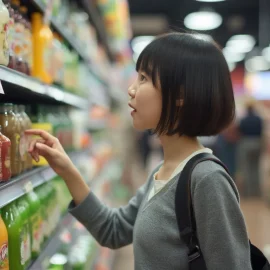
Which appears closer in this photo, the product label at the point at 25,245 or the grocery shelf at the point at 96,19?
the product label at the point at 25,245

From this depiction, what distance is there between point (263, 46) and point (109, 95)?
389 inches

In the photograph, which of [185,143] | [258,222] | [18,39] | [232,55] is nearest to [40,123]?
[18,39]

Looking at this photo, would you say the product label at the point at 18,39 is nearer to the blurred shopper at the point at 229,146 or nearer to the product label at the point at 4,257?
the product label at the point at 4,257

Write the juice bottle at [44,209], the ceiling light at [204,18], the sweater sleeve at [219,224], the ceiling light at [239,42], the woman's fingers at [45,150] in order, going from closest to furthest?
the sweater sleeve at [219,224]
the woman's fingers at [45,150]
the juice bottle at [44,209]
the ceiling light at [204,18]
the ceiling light at [239,42]

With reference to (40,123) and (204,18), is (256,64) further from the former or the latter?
(40,123)

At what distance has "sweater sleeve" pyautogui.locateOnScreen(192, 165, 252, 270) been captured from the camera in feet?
4.53

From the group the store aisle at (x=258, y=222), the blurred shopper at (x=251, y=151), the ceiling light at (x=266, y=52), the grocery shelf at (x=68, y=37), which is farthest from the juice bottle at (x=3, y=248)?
the ceiling light at (x=266, y=52)

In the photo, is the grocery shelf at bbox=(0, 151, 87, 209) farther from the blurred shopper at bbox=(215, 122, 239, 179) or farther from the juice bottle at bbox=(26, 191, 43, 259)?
the blurred shopper at bbox=(215, 122, 239, 179)

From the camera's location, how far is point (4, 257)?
4.85 ft

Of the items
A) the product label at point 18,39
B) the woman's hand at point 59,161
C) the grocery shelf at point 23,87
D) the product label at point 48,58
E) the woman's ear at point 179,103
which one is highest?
the product label at point 18,39

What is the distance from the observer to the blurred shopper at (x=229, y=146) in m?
9.83

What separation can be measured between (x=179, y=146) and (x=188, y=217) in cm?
29

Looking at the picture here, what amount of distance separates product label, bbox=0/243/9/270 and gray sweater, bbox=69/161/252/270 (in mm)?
413

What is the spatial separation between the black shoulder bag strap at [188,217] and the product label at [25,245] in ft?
2.00
